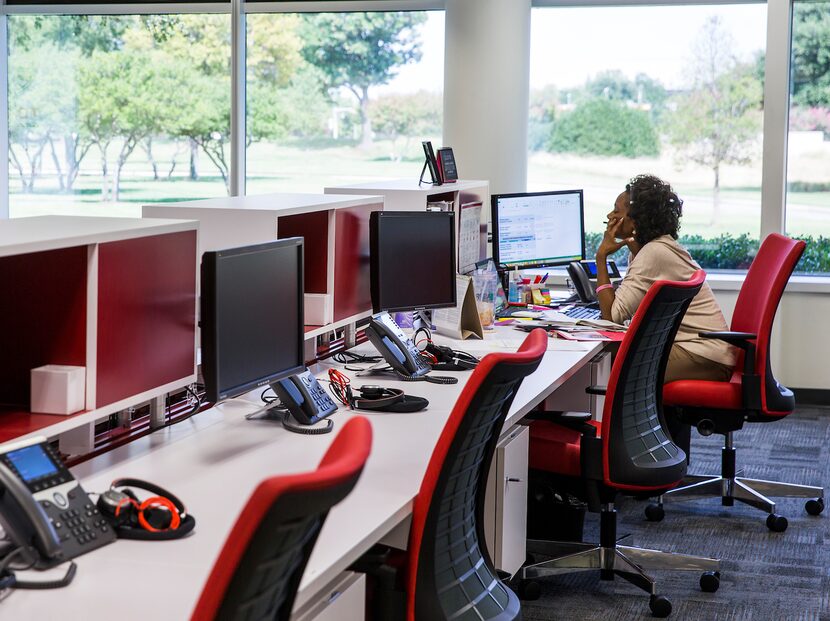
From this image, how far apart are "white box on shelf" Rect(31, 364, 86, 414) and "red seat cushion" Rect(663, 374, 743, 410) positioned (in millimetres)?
2532

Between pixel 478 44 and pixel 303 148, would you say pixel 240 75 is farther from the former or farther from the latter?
pixel 478 44

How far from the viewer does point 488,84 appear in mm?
6117

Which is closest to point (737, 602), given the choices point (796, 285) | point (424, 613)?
point (424, 613)

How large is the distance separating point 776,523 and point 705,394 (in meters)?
0.57

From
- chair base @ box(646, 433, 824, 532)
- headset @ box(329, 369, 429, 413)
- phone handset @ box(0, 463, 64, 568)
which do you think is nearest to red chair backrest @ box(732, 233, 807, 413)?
chair base @ box(646, 433, 824, 532)

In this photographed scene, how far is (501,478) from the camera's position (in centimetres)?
286

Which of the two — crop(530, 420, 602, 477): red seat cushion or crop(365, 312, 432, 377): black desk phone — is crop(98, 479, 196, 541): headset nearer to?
crop(365, 312, 432, 377): black desk phone

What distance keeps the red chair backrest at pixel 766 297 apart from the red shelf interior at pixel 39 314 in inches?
107

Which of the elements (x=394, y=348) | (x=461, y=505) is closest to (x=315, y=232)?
(x=394, y=348)

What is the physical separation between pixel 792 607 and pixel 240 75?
16.0ft

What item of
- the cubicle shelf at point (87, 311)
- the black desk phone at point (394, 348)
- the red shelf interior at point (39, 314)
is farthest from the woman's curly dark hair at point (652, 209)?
the red shelf interior at point (39, 314)

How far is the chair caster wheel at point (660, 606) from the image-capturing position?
3.26 meters

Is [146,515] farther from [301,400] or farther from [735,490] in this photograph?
[735,490]

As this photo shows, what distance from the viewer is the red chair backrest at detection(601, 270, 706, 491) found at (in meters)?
3.09
